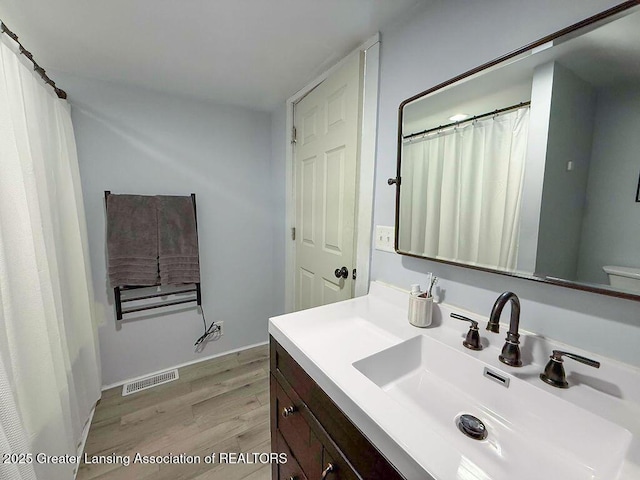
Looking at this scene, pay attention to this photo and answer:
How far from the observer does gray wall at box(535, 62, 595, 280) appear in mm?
634

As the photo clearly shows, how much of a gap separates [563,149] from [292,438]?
47.6 inches

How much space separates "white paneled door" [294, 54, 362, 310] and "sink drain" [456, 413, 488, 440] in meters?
0.82

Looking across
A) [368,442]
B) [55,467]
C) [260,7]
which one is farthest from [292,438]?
[260,7]

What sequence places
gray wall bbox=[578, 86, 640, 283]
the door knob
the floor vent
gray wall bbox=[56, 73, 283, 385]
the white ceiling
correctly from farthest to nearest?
the floor vent → gray wall bbox=[56, 73, 283, 385] → the door knob → the white ceiling → gray wall bbox=[578, 86, 640, 283]

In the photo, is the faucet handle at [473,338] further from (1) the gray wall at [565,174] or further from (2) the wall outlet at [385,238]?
(2) the wall outlet at [385,238]

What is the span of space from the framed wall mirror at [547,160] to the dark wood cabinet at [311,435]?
632 millimetres

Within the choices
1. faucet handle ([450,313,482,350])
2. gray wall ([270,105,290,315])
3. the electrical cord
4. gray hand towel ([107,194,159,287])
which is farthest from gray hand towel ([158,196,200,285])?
faucet handle ([450,313,482,350])

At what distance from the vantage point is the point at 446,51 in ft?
3.05

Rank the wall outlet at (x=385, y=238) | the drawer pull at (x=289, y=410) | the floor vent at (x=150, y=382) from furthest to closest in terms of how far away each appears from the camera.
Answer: the floor vent at (x=150, y=382) < the wall outlet at (x=385, y=238) < the drawer pull at (x=289, y=410)

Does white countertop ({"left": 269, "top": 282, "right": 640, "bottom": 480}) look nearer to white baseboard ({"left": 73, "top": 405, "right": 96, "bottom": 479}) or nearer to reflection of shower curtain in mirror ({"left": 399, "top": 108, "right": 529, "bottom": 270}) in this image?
reflection of shower curtain in mirror ({"left": 399, "top": 108, "right": 529, "bottom": 270})

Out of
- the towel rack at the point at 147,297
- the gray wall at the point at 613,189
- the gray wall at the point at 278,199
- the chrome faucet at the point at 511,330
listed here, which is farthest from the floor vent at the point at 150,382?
the gray wall at the point at 613,189

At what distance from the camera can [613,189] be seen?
59cm

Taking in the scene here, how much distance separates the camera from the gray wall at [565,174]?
634mm

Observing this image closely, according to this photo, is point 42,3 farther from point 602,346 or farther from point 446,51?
point 602,346
